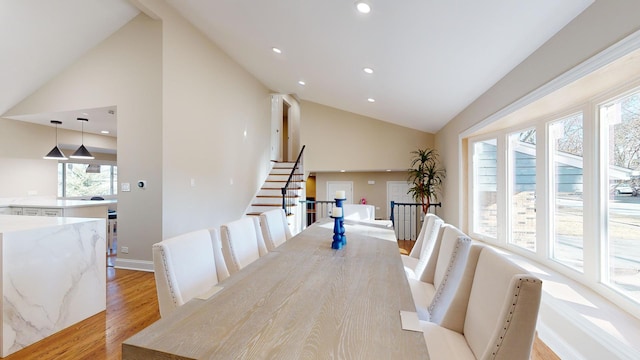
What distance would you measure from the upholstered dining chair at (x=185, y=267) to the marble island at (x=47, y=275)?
1595mm

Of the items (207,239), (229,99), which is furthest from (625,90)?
(229,99)

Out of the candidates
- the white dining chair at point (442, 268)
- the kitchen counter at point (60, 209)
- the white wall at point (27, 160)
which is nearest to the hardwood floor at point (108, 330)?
the kitchen counter at point (60, 209)

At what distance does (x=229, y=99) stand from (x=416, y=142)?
430 cm

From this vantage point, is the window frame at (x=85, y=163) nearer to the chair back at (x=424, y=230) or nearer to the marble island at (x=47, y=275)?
the marble island at (x=47, y=275)

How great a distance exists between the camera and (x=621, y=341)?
1.56 m

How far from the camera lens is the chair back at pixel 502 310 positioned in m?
0.88

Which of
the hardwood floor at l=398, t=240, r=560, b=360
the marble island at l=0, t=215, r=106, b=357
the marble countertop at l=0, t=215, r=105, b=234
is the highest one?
the marble countertop at l=0, t=215, r=105, b=234

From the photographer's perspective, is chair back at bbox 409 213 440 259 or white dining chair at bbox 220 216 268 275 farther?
chair back at bbox 409 213 440 259

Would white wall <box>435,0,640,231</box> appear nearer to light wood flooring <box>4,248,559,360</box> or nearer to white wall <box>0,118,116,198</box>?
light wood flooring <box>4,248,559,360</box>

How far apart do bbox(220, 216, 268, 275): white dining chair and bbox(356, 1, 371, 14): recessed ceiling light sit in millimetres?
2053

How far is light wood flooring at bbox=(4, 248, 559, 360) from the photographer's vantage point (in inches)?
79.0

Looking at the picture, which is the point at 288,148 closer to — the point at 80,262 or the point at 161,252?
the point at 80,262

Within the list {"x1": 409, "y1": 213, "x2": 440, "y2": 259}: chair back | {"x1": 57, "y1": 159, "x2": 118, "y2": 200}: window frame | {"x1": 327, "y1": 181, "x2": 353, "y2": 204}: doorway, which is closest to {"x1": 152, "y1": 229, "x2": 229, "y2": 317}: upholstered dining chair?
{"x1": 409, "y1": 213, "x2": 440, "y2": 259}: chair back

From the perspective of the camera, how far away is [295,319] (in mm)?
987
